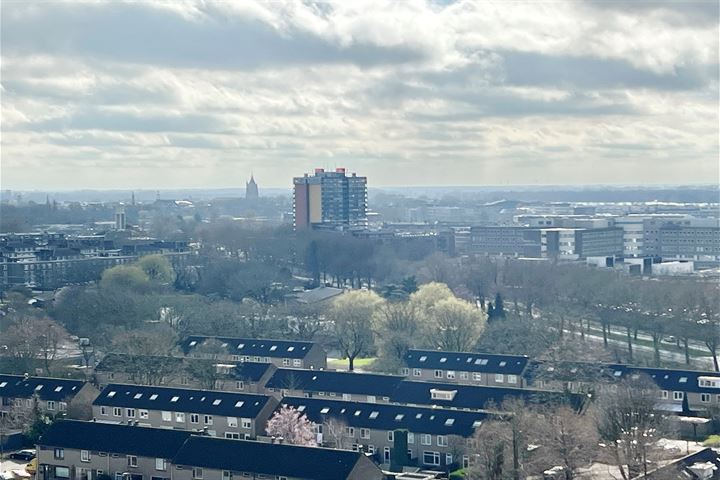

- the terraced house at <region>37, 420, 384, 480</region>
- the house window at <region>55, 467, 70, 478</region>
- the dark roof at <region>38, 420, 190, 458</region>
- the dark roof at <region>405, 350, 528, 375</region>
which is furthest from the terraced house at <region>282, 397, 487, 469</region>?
the dark roof at <region>405, 350, 528, 375</region>

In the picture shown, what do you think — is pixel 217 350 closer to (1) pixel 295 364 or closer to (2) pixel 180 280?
(1) pixel 295 364

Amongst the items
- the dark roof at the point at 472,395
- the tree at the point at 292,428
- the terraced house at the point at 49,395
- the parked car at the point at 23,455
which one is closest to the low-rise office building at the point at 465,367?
the dark roof at the point at 472,395

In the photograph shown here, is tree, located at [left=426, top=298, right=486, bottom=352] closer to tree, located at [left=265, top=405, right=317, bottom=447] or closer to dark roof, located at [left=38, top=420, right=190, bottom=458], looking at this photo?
tree, located at [left=265, top=405, right=317, bottom=447]

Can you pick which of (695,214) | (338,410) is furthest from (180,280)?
(695,214)

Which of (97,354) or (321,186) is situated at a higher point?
(321,186)

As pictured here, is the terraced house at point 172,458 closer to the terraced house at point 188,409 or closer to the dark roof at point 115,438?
the dark roof at point 115,438
